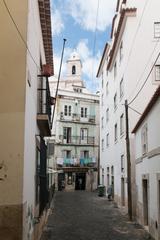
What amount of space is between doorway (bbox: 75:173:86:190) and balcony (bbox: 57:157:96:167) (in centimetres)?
135

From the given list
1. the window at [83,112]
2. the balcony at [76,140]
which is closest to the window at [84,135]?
the balcony at [76,140]

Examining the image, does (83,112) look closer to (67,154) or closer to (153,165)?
(67,154)

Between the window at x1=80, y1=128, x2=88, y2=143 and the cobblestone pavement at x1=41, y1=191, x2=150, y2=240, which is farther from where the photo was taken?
the window at x1=80, y1=128, x2=88, y2=143

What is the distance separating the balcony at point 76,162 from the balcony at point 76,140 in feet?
7.54

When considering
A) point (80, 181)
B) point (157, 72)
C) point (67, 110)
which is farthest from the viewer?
point (67, 110)

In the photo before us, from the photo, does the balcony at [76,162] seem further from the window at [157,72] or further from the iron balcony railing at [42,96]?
the iron balcony railing at [42,96]

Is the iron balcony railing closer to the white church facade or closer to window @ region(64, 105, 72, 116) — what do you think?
the white church facade

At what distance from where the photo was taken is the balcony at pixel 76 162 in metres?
50.0

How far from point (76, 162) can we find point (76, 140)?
331 cm

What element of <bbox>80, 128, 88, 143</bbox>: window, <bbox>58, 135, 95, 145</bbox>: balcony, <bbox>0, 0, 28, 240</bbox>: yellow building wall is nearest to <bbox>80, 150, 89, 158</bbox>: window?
<bbox>58, 135, 95, 145</bbox>: balcony

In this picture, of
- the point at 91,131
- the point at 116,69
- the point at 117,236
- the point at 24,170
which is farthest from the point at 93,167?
the point at 24,170

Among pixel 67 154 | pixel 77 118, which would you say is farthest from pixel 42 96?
pixel 77 118

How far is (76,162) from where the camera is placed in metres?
50.7

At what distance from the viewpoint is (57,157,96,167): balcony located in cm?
5004
